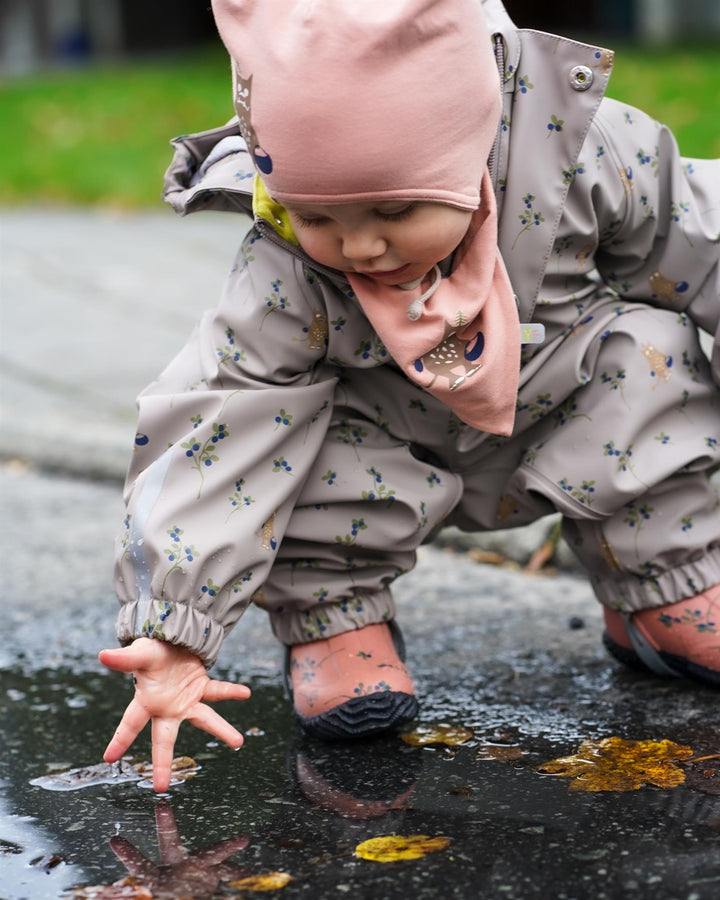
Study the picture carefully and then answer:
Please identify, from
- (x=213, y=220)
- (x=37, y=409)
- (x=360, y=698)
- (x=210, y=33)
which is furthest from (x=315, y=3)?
(x=210, y=33)

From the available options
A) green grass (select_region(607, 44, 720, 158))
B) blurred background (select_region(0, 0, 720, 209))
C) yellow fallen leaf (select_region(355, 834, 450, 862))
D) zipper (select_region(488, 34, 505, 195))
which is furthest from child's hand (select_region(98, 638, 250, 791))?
blurred background (select_region(0, 0, 720, 209))

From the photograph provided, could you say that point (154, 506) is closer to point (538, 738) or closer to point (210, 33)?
point (538, 738)

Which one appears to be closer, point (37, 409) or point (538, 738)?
point (538, 738)

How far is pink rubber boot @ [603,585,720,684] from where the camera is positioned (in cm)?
221

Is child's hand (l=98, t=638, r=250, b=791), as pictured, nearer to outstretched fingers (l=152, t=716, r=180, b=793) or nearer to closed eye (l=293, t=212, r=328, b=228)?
outstretched fingers (l=152, t=716, r=180, b=793)

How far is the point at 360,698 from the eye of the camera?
6.98 feet

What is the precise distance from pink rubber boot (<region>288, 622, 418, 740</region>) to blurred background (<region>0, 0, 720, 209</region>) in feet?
16.3

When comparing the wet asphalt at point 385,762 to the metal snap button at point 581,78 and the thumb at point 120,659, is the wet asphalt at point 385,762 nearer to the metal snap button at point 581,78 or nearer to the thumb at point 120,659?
the thumb at point 120,659

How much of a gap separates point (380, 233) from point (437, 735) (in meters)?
0.78

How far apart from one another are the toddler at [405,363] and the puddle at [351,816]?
10cm

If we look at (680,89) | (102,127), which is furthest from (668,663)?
(102,127)

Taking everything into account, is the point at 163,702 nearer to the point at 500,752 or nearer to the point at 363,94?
the point at 500,752

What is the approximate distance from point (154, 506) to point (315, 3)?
2.28ft

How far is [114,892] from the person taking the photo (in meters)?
1.66
